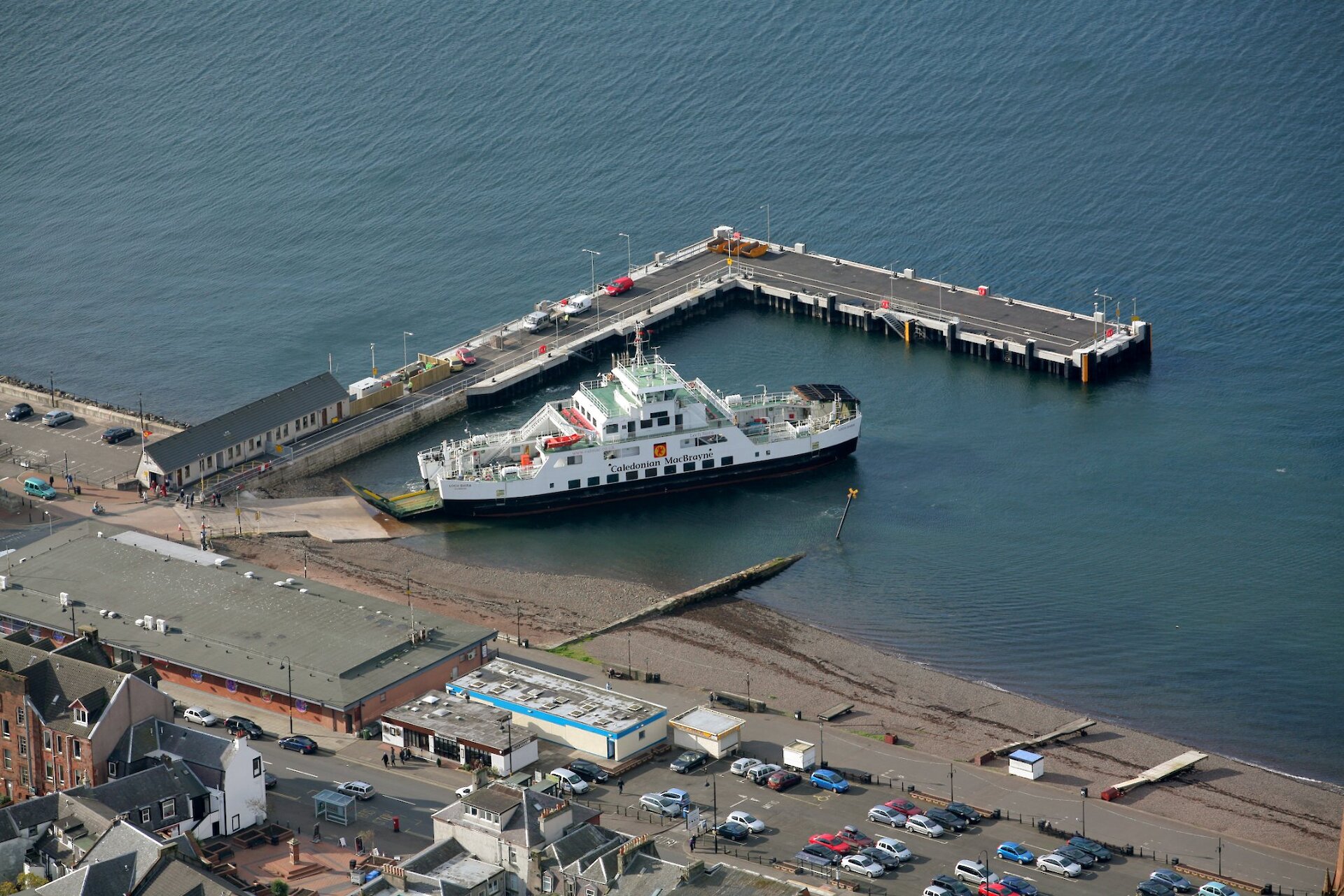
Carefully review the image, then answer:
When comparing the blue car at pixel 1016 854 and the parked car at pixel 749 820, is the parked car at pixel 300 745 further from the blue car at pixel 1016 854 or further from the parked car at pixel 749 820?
the blue car at pixel 1016 854

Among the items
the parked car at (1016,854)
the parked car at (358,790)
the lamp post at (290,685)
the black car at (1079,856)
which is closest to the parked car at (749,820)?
the parked car at (1016,854)

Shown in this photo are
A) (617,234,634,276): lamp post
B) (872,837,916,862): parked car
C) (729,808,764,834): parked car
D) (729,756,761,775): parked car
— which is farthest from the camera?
(617,234,634,276): lamp post

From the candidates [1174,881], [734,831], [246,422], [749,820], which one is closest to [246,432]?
[246,422]

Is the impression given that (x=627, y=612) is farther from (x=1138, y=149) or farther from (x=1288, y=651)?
(x=1138, y=149)

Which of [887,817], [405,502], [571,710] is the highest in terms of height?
[405,502]

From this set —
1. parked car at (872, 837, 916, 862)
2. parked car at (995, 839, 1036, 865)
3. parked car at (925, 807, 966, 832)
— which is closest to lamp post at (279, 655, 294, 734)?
parked car at (872, 837, 916, 862)

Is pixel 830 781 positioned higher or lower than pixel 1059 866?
higher

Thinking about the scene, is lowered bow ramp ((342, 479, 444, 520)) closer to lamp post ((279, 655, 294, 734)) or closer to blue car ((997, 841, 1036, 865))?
lamp post ((279, 655, 294, 734))

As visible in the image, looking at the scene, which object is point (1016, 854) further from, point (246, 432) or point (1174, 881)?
point (246, 432)
